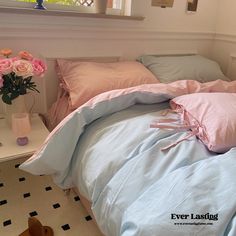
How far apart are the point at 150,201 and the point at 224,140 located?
383mm

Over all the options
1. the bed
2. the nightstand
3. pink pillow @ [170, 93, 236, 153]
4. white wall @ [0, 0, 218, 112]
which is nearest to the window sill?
white wall @ [0, 0, 218, 112]

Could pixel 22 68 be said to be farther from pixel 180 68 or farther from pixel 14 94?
pixel 180 68

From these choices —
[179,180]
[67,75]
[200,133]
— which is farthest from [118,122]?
[67,75]

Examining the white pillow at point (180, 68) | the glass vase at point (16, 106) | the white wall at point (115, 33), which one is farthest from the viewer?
the white pillow at point (180, 68)

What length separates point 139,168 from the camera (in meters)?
0.85

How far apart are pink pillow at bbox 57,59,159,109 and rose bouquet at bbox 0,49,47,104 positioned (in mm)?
221

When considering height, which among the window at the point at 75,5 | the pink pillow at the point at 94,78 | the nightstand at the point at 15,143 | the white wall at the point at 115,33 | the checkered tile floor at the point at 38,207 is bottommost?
the checkered tile floor at the point at 38,207

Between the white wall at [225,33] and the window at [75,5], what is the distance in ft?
2.99

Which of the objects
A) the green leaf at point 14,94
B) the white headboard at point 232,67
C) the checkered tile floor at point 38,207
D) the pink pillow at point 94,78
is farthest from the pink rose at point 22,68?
the white headboard at point 232,67

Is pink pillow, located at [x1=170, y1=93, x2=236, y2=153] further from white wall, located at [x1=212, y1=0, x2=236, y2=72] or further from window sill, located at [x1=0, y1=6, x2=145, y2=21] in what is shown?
white wall, located at [x1=212, y1=0, x2=236, y2=72]

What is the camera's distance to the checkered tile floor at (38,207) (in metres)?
1.26

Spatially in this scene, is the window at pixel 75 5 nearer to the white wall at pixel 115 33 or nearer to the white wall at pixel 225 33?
the white wall at pixel 115 33

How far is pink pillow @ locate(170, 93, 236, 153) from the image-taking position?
0.92 meters

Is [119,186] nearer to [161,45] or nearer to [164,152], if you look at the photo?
[164,152]
